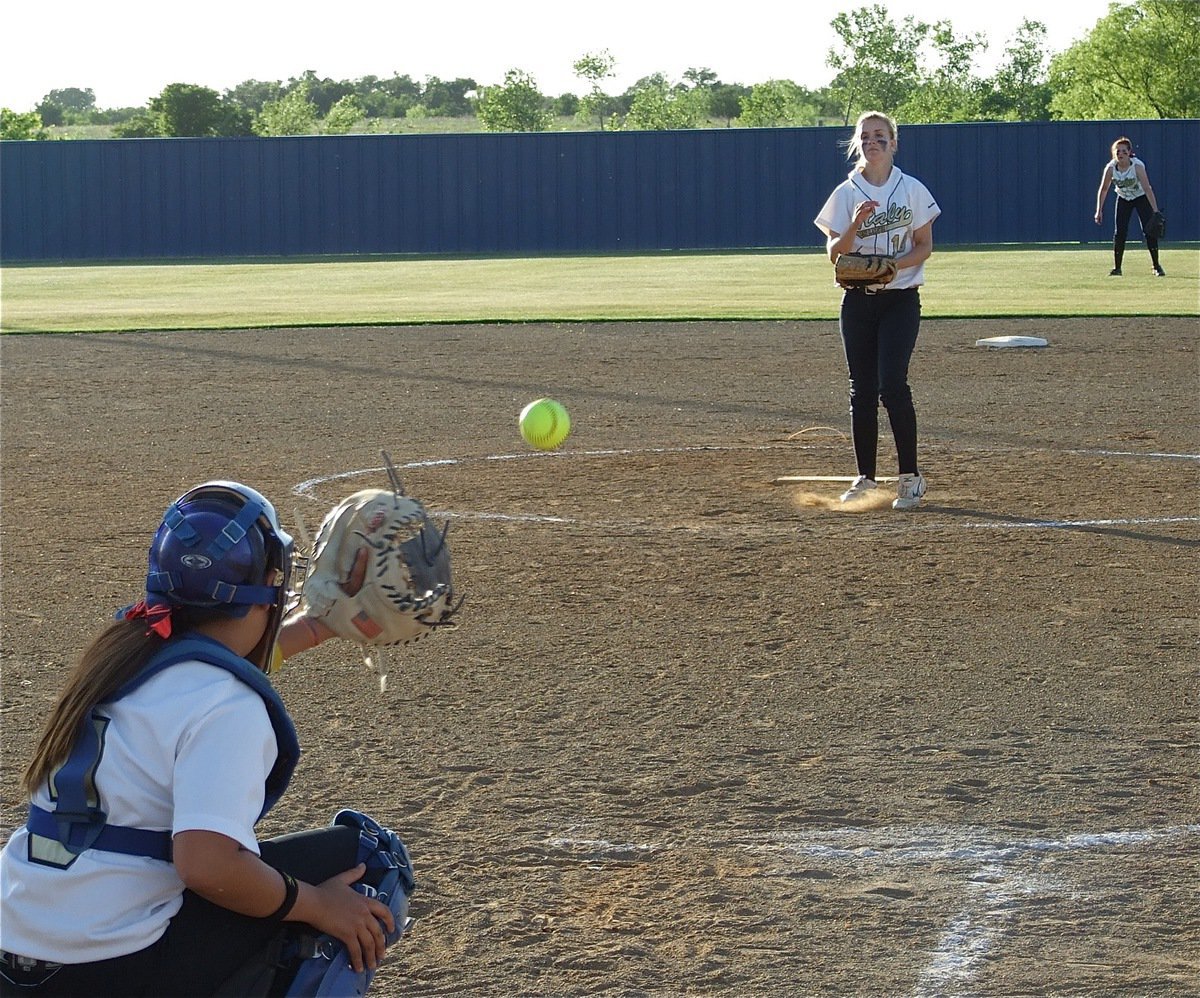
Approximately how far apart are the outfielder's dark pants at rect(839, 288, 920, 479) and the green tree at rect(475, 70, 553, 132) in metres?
71.4

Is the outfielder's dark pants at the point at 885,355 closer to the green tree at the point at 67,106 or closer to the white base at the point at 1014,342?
the white base at the point at 1014,342

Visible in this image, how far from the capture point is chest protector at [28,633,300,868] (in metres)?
2.40

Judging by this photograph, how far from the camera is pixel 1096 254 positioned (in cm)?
3072

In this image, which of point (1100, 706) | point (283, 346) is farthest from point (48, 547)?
point (283, 346)

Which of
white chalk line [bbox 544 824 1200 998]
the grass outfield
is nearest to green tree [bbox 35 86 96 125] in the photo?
the grass outfield

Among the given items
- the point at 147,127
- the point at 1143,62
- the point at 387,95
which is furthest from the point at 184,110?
the point at 387,95

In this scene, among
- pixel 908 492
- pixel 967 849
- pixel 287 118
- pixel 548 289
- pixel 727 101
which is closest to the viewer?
pixel 967 849

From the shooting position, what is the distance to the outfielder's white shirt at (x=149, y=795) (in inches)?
93.5

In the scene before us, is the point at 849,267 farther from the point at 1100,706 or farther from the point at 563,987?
the point at 563,987

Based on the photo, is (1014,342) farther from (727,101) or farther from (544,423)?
(727,101)

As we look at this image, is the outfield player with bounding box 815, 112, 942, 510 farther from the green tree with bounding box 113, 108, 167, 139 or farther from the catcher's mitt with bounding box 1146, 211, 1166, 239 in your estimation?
the green tree with bounding box 113, 108, 167, 139

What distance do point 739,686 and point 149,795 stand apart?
9.90 feet

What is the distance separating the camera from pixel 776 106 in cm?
9256

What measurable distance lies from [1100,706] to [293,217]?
3346cm
